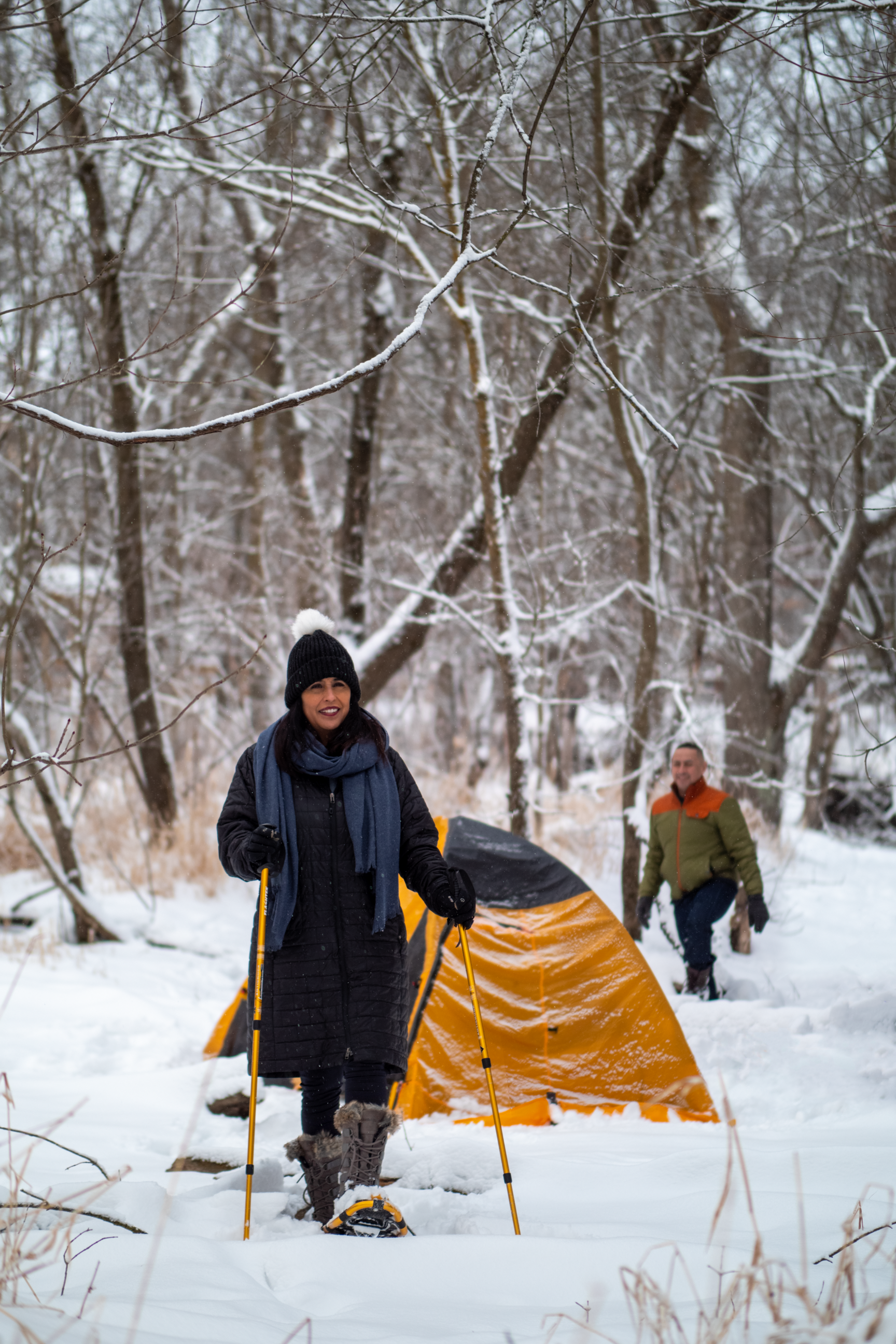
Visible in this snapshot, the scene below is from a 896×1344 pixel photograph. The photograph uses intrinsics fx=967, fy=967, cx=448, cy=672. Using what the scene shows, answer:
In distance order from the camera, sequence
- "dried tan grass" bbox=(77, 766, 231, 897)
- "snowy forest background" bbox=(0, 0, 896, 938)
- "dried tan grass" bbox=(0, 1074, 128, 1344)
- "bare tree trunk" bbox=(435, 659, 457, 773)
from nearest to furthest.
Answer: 1. "dried tan grass" bbox=(0, 1074, 128, 1344)
2. "snowy forest background" bbox=(0, 0, 896, 938)
3. "dried tan grass" bbox=(77, 766, 231, 897)
4. "bare tree trunk" bbox=(435, 659, 457, 773)

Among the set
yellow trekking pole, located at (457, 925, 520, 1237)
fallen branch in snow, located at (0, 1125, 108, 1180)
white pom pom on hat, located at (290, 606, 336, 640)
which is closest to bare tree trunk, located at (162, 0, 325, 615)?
white pom pom on hat, located at (290, 606, 336, 640)

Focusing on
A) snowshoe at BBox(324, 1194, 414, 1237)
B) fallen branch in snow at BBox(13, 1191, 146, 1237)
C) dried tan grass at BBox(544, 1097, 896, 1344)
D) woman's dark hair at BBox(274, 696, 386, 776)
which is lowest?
snowshoe at BBox(324, 1194, 414, 1237)

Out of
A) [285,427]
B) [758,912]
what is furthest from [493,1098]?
[285,427]

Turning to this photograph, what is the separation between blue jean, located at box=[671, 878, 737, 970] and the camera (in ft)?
17.9

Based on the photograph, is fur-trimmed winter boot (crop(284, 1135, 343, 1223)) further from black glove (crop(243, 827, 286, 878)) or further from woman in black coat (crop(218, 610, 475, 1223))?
black glove (crop(243, 827, 286, 878))

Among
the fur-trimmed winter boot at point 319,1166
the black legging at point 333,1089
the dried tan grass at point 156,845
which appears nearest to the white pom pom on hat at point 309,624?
the black legging at point 333,1089

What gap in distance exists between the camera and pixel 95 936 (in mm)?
7355

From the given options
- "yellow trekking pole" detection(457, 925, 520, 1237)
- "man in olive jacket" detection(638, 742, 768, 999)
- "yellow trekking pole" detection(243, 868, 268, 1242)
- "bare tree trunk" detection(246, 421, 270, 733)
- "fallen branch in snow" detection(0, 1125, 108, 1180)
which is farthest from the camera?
"bare tree trunk" detection(246, 421, 270, 733)

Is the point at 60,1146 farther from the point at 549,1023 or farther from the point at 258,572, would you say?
the point at 258,572

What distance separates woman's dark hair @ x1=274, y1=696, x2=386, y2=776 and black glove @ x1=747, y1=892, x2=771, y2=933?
2.92 metres

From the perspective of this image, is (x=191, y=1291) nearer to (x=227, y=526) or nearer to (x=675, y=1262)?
(x=675, y=1262)

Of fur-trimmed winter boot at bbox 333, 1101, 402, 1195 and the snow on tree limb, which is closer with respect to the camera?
the snow on tree limb

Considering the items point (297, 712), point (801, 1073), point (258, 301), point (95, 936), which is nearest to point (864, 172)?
point (258, 301)

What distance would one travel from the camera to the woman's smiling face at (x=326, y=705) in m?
2.95
